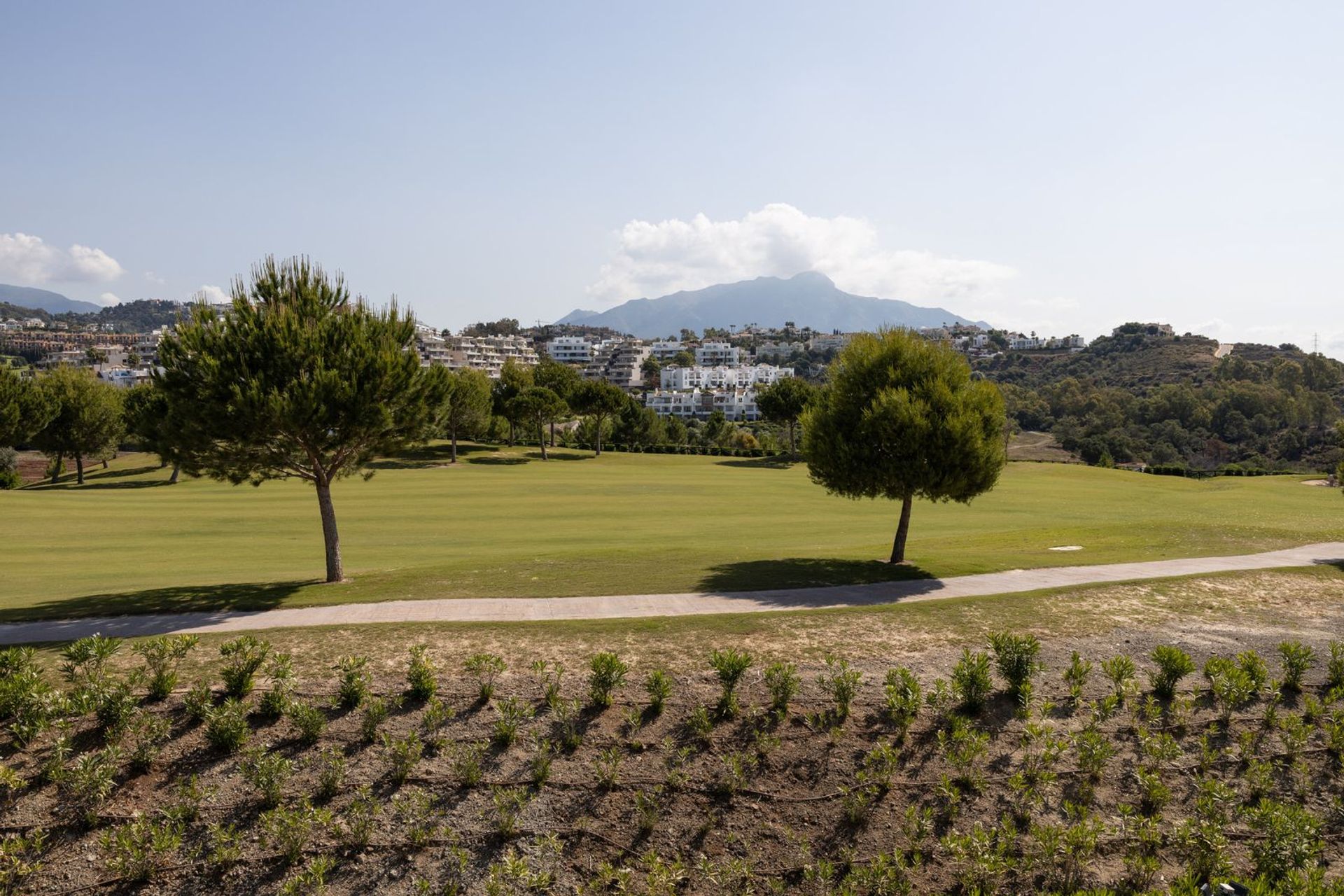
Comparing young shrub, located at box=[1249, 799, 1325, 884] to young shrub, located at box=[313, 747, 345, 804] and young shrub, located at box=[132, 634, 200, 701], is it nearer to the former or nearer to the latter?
young shrub, located at box=[313, 747, 345, 804]

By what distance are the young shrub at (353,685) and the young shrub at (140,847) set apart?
8.51 feet

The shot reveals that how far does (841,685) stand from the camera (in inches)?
469

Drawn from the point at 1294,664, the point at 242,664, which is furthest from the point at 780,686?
the point at 1294,664

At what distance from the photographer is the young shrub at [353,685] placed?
37.3 feet

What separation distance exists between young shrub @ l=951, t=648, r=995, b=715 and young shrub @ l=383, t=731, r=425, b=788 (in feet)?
27.2

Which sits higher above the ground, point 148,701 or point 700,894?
point 148,701

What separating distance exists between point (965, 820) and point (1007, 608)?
27.2 feet

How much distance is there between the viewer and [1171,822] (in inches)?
396

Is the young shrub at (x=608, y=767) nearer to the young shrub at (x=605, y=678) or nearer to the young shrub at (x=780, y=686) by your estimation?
the young shrub at (x=605, y=678)

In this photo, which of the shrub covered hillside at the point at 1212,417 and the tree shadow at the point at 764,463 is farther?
the shrub covered hillside at the point at 1212,417

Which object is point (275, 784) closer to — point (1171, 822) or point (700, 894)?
point (700, 894)

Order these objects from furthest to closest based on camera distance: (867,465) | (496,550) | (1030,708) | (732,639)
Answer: (496,550), (867,465), (732,639), (1030,708)

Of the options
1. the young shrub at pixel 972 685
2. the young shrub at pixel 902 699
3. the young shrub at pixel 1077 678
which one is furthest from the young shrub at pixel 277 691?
the young shrub at pixel 1077 678

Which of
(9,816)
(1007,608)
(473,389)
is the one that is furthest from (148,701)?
(473,389)
